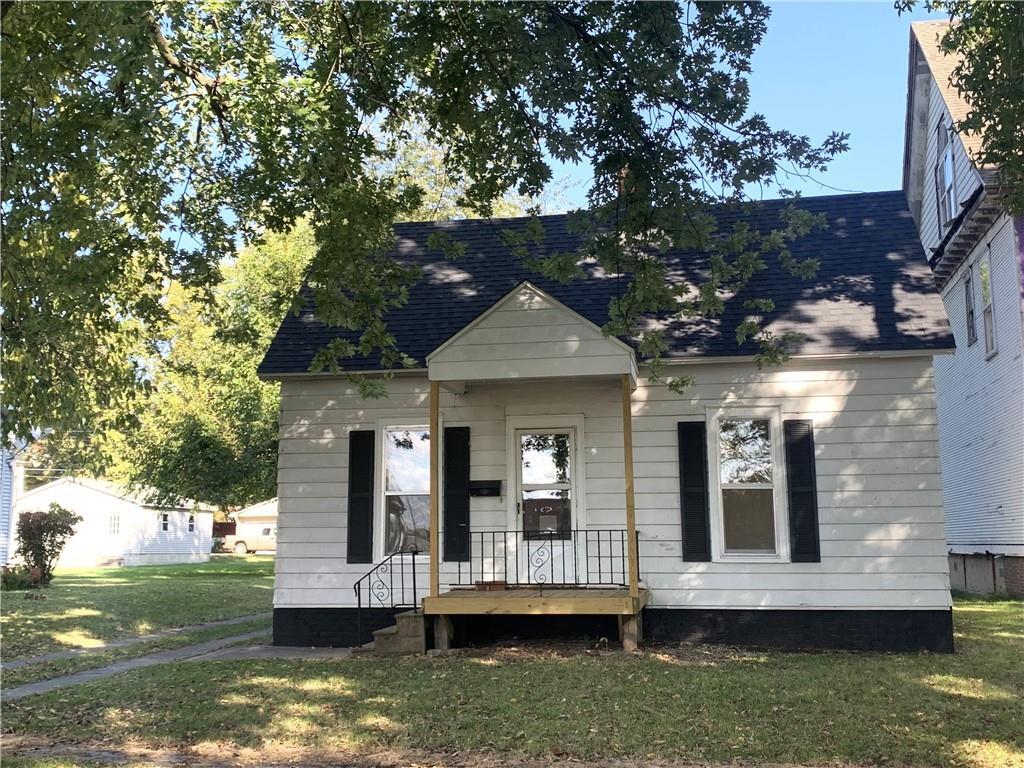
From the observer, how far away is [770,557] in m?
10.4

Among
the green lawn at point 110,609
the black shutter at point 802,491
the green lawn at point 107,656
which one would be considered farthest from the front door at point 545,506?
the green lawn at point 110,609

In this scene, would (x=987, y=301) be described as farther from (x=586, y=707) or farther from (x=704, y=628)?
(x=586, y=707)

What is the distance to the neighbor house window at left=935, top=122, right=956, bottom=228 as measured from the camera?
1792cm

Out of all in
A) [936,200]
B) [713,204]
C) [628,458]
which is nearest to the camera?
[713,204]

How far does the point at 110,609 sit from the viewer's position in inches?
621

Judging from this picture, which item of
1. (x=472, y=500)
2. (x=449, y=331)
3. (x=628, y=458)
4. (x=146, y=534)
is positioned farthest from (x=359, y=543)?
(x=146, y=534)

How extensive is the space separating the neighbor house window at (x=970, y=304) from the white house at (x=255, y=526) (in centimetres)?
5293

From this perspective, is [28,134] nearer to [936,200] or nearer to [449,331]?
[449,331]

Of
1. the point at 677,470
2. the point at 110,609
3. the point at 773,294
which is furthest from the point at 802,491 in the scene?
the point at 110,609

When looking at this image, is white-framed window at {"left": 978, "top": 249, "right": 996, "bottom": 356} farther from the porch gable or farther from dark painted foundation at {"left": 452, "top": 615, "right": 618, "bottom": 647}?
dark painted foundation at {"left": 452, "top": 615, "right": 618, "bottom": 647}

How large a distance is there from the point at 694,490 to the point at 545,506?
6.10 feet

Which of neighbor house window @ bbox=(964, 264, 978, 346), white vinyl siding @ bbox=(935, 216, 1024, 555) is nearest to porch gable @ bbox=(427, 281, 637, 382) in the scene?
white vinyl siding @ bbox=(935, 216, 1024, 555)

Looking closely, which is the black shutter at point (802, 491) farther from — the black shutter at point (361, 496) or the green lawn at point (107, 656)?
the green lawn at point (107, 656)

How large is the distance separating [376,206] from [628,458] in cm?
389
